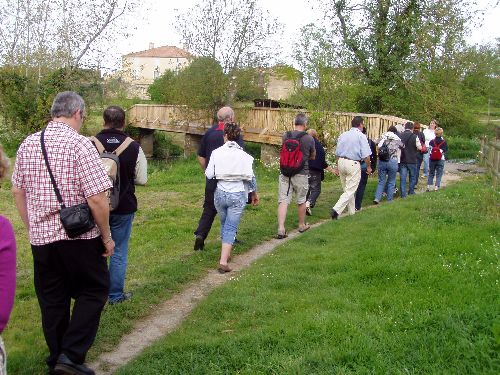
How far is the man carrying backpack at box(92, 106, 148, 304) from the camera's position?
5324 mm

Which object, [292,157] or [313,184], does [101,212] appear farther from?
[313,184]

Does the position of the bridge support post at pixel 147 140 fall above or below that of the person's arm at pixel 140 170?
below

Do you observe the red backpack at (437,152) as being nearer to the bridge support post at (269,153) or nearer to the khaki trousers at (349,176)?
the khaki trousers at (349,176)

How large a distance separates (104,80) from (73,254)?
22.2 m

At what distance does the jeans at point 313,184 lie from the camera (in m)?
11.6

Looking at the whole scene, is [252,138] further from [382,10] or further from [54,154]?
[54,154]

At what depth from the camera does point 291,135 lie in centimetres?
894

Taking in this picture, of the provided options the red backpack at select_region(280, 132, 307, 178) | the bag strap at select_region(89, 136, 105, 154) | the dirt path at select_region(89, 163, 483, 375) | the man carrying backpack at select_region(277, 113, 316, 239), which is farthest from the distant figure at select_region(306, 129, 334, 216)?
the bag strap at select_region(89, 136, 105, 154)

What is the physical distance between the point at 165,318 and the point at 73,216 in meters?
2.14

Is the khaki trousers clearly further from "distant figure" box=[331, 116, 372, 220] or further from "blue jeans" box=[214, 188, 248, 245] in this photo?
"blue jeans" box=[214, 188, 248, 245]

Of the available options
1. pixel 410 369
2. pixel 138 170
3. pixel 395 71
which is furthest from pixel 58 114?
pixel 395 71

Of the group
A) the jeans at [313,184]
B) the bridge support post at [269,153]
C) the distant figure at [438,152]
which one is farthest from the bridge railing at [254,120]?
the jeans at [313,184]

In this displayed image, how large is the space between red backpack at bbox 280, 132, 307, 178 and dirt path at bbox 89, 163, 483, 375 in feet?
4.32

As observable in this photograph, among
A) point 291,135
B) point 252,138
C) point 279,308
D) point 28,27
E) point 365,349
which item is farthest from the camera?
point 252,138
